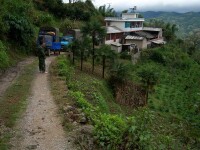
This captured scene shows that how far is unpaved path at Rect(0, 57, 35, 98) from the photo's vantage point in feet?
50.3

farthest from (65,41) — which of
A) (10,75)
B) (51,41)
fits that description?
(10,75)

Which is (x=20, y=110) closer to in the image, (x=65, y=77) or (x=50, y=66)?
(x=65, y=77)

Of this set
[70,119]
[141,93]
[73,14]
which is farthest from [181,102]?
[73,14]

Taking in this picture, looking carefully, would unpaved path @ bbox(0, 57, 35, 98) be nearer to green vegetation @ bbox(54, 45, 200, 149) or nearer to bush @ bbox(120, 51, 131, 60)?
green vegetation @ bbox(54, 45, 200, 149)

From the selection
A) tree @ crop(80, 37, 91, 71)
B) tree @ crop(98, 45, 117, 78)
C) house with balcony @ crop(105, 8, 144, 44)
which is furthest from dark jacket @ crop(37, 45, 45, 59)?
house with balcony @ crop(105, 8, 144, 44)

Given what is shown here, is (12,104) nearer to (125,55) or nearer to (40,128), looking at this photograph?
(40,128)

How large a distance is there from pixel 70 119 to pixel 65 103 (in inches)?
80.9

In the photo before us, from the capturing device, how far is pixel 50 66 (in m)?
21.9

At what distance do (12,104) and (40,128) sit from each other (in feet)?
9.68

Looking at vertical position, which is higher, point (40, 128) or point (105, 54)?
point (105, 54)

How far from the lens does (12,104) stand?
12211 mm

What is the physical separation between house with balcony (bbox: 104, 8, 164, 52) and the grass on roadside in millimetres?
28955

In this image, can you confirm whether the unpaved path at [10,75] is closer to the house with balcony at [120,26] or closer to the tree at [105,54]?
the tree at [105,54]

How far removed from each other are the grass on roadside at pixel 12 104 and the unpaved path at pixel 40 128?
0.24m
